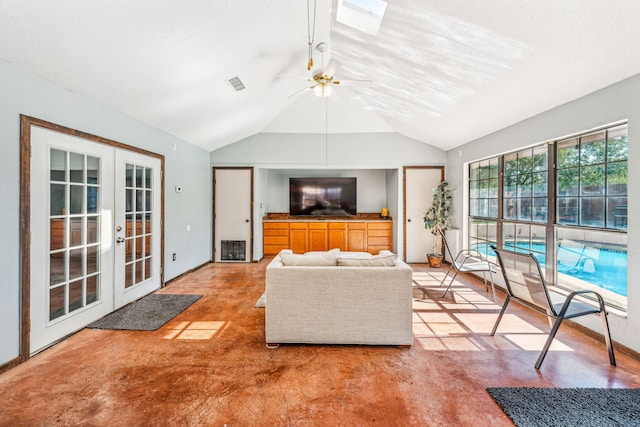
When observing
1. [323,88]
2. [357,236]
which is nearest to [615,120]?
[323,88]

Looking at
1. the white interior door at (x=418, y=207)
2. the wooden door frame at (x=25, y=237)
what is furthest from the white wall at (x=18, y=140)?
the white interior door at (x=418, y=207)

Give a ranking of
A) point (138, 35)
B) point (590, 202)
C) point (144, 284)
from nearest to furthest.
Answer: point (138, 35), point (590, 202), point (144, 284)

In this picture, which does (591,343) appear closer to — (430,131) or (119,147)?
(430,131)

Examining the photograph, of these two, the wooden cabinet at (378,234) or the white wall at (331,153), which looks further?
the wooden cabinet at (378,234)

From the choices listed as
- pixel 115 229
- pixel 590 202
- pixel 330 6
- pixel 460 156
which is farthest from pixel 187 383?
pixel 460 156

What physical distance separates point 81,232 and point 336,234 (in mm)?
4492

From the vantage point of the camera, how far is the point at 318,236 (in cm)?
638

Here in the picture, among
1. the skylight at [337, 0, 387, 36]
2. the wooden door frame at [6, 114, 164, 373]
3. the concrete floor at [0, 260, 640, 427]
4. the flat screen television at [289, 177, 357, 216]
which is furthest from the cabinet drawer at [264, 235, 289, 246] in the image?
the skylight at [337, 0, 387, 36]

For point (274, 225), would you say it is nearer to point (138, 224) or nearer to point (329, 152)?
point (329, 152)

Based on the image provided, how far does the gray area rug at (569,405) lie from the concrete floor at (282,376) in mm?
73

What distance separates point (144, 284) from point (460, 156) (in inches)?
220

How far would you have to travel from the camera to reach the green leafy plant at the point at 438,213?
5.58m

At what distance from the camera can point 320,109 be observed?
5305 mm

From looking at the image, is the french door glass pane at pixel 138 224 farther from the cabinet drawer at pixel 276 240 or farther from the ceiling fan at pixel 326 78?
the cabinet drawer at pixel 276 240
